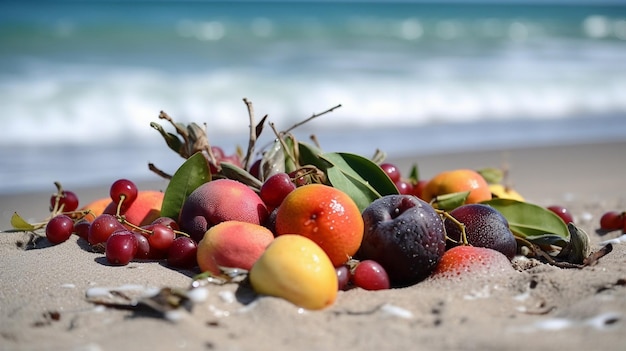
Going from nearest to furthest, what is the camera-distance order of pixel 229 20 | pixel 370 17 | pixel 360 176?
1. pixel 360 176
2. pixel 229 20
3. pixel 370 17

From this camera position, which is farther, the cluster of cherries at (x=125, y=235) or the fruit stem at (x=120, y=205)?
the fruit stem at (x=120, y=205)

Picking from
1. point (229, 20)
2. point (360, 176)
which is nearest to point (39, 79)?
point (360, 176)

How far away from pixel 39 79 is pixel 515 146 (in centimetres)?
550

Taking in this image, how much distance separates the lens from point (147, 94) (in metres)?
8.13

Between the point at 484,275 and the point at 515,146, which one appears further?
the point at 515,146

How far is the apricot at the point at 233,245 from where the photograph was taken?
2.12m

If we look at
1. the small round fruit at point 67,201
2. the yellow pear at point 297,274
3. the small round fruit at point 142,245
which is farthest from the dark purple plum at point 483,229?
the small round fruit at point 67,201

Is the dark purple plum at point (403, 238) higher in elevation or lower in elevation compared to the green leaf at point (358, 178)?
lower

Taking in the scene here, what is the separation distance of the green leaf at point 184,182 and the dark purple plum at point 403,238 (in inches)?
25.2

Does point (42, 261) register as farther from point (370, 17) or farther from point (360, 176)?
point (370, 17)

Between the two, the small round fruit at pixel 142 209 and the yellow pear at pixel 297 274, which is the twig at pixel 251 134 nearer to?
the small round fruit at pixel 142 209

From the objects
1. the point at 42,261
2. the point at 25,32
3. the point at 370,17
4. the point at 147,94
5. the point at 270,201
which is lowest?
the point at 42,261

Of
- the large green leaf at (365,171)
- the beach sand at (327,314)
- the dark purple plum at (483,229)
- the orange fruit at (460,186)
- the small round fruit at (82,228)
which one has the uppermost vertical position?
the large green leaf at (365,171)

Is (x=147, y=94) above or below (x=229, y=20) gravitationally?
below
